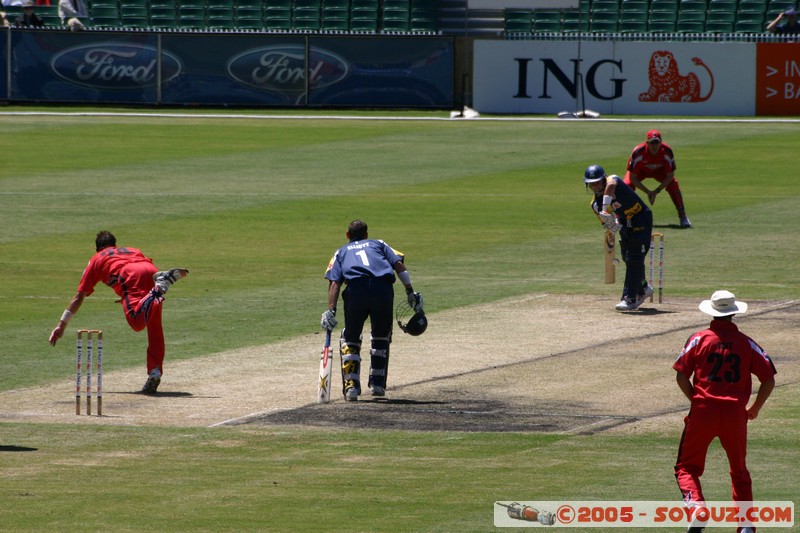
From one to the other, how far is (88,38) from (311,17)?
7.68 meters

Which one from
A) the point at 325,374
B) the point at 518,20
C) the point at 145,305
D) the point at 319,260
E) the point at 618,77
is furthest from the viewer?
the point at 518,20

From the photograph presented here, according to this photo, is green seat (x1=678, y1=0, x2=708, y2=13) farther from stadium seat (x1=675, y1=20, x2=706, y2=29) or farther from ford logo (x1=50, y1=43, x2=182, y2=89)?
ford logo (x1=50, y1=43, x2=182, y2=89)

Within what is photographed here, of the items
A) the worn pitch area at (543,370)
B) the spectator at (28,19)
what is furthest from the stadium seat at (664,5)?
the worn pitch area at (543,370)

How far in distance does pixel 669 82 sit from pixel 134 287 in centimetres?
3328

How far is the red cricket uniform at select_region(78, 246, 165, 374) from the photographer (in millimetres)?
15750

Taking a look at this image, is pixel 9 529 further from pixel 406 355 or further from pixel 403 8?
pixel 403 8

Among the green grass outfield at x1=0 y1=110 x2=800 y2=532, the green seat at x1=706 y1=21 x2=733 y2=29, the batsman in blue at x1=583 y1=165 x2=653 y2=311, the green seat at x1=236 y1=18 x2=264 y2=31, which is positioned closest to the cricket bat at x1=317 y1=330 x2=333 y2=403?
the green grass outfield at x1=0 y1=110 x2=800 y2=532

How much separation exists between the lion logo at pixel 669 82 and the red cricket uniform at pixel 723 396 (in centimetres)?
3724

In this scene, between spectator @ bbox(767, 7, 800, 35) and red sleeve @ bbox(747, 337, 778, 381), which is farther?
spectator @ bbox(767, 7, 800, 35)

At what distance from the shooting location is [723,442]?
10.1 meters

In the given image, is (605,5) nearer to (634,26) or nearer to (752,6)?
(634,26)

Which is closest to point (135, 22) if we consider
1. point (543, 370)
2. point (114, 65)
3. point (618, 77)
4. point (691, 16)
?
point (114, 65)

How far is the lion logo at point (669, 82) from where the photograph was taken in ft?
152

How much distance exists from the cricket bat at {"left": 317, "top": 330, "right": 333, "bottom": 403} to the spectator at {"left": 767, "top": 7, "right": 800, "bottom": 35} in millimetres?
34286
